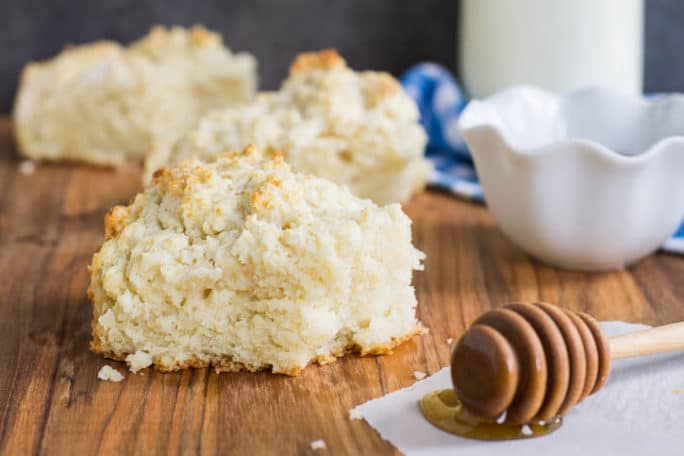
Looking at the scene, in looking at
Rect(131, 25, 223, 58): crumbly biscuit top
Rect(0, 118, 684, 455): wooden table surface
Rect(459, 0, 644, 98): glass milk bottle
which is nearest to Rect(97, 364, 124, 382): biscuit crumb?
Rect(0, 118, 684, 455): wooden table surface

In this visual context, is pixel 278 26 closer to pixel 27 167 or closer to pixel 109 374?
pixel 27 167

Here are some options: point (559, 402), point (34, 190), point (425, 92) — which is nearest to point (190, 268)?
point (559, 402)

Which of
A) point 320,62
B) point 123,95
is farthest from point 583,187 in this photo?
point 123,95

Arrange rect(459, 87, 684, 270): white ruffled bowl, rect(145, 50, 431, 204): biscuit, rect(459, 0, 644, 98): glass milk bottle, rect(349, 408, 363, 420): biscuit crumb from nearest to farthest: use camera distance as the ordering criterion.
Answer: rect(349, 408, 363, 420): biscuit crumb → rect(459, 87, 684, 270): white ruffled bowl → rect(145, 50, 431, 204): biscuit → rect(459, 0, 644, 98): glass milk bottle

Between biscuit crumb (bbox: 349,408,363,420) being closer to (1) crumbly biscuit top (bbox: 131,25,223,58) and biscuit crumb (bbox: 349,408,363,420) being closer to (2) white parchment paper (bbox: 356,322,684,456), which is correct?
(2) white parchment paper (bbox: 356,322,684,456)

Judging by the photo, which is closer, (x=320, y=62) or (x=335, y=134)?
(x=335, y=134)
